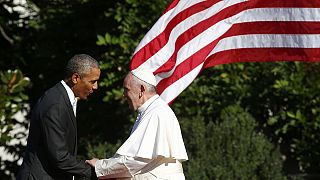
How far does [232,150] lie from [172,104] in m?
0.94

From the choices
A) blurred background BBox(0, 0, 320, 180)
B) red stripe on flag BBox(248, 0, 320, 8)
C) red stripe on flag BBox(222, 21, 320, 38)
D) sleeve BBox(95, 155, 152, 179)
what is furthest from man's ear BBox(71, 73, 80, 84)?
blurred background BBox(0, 0, 320, 180)

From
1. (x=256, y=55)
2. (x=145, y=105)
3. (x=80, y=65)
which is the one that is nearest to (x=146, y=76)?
(x=145, y=105)

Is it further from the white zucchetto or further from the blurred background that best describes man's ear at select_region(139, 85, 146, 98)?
the blurred background

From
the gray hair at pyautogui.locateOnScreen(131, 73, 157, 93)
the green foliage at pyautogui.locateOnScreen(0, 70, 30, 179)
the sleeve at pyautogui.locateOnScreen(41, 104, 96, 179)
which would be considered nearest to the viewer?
the sleeve at pyautogui.locateOnScreen(41, 104, 96, 179)

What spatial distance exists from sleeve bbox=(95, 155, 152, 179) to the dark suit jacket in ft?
0.42

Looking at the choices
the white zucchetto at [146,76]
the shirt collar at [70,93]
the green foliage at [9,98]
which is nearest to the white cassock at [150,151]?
the white zucchetto at [146,76]

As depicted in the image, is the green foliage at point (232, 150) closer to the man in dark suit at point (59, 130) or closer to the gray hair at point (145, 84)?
the gray hair at point (145, 84)

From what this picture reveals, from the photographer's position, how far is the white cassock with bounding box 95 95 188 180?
19.5ft

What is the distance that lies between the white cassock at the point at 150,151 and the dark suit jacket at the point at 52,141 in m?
0.24

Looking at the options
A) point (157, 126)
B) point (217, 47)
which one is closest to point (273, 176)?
point (217, 47)

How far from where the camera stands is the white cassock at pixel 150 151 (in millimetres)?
5941

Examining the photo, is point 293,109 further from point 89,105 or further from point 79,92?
point 79,92

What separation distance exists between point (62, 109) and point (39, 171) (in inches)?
16.9

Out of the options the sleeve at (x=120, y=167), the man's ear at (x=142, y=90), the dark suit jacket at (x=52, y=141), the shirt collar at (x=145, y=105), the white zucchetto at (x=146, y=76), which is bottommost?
the sleeve at (x=120, y=167)
